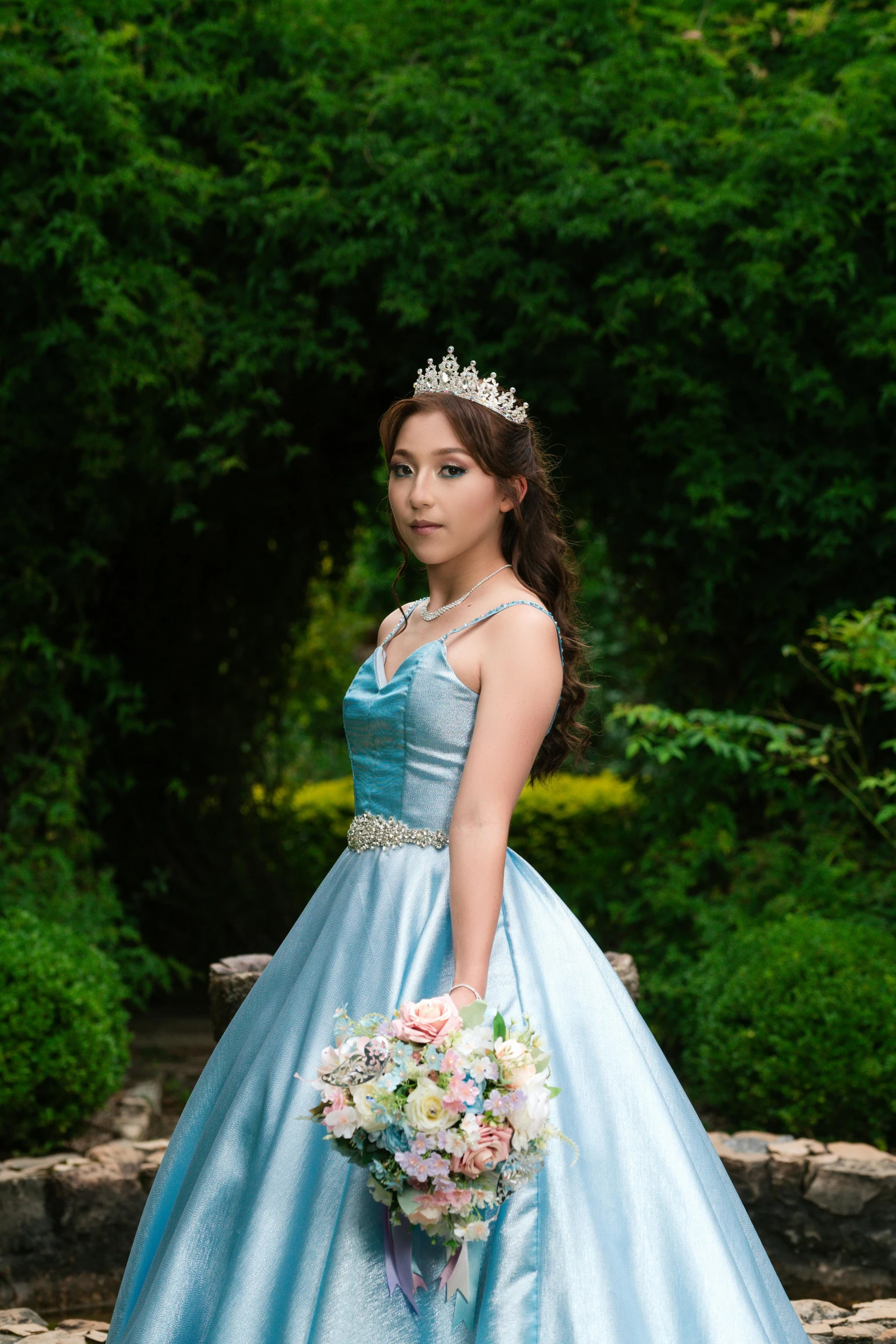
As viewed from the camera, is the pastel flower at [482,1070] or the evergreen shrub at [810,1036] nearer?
the pastel flower at [482,1070]

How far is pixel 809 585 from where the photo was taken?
15.4 ft

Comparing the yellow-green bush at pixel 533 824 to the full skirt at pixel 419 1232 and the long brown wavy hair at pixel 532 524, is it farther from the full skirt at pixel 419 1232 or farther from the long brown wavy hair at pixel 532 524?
the full skirt at pixel 419 1232

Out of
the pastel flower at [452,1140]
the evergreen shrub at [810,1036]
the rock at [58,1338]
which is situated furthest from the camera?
the evergreen shrub at [810,1036]

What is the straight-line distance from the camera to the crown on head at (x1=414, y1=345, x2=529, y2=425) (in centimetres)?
202

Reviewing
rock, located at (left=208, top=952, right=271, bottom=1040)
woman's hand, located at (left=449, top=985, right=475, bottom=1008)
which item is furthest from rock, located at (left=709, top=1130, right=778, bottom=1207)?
woman's hand, located at (left=449, top=985, right=475, bottom=1008)

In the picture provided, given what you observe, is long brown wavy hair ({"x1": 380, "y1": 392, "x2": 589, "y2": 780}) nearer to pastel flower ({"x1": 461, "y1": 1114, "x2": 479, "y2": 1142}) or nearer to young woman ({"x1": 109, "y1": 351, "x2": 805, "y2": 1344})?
young woman ({"x1": 109, "y1": 351, "x2": 805, "y2": 1344})

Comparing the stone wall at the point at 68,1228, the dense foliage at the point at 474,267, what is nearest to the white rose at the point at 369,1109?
the stone wall at the point at 68,1228

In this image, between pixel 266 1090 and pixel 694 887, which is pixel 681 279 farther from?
pixel 266 1090

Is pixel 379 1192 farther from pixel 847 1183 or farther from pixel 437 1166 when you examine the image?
pixel 847 1183

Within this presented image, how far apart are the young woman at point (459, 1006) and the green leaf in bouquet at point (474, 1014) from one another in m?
0.10

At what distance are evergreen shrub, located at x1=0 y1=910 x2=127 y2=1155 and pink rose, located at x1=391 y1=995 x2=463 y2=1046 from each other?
2.58 meters

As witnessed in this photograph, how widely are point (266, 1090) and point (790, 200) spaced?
11.7 feet

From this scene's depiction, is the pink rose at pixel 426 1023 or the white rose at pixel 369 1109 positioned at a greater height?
the pink rose at pixel 426 1023

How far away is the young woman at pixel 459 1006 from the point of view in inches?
66.2
